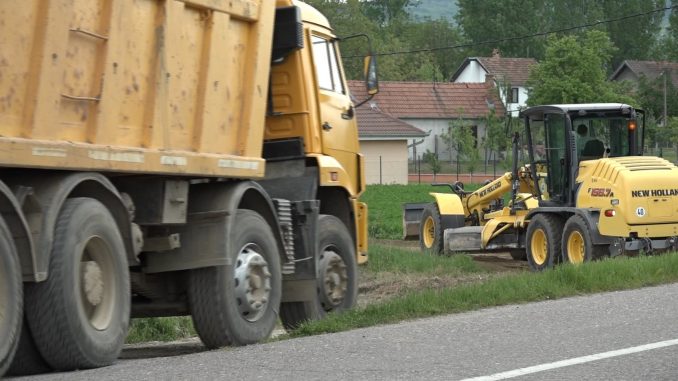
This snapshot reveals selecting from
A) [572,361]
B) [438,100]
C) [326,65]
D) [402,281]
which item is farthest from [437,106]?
[572,361]

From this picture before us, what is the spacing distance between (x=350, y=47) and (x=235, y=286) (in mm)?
86535

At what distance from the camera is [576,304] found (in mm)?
12625

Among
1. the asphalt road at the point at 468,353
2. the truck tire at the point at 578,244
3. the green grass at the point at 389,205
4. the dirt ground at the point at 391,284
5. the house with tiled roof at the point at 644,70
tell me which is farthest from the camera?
the house with tiled roof at the point at 644,70

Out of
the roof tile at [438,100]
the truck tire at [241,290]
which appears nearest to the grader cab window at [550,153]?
the truck tire at [241,290]

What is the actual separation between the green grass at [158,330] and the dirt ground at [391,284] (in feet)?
1.40

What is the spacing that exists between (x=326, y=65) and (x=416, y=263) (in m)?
8.48

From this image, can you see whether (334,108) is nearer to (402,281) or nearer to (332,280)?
(332,280)

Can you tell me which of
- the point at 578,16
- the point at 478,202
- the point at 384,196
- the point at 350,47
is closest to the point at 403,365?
the point at 478,202

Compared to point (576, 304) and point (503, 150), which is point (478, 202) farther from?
point (503, 150)

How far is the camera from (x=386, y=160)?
74.6 metres

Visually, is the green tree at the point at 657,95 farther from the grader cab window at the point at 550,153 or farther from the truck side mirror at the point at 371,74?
the truck side mirror at the point at 371,74

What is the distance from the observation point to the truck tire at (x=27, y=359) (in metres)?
9.34

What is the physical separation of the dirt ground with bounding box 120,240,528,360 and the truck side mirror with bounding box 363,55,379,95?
259 cm

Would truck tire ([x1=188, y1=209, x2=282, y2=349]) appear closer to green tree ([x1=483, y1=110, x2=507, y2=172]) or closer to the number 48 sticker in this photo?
the number 48 sticker
